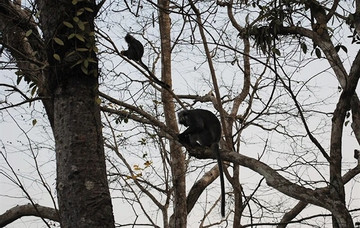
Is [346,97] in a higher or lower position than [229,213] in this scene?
lower

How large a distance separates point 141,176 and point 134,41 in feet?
9.99

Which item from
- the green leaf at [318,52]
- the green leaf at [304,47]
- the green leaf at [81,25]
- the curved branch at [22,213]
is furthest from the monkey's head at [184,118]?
the green leaf at [81,25]

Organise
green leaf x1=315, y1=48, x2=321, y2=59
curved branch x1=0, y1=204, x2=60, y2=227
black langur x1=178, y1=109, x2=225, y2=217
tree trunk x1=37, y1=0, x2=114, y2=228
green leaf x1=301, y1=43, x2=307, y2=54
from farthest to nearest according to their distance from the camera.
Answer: curved branch x1=0, y1=204, x2=60, y2=227, black langur x1=178, y1=109, x2=225, y2=217, green leaf x1=301, y1=43, x2=307, y2=54, green leaf x1=315, y1=48, x2=321, y2=59, tree trunk x1=37, y1=0, x2=114, y2=228

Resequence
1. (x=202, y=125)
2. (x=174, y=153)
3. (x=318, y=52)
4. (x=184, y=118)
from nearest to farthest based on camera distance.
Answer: (x=318, y=52) < (x=202, y=125) < (x=184, y=118) < (x=174, y=153)

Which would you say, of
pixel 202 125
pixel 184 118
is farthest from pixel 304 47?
pixel 184 118

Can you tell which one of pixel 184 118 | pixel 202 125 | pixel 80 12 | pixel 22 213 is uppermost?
pixel 184 118

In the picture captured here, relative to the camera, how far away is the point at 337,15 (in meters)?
3.80

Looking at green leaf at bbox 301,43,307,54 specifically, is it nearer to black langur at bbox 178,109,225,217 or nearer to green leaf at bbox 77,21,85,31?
black langur at bbox 178,109,225,217

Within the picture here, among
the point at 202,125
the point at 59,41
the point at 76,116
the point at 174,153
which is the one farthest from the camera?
the point at 174,153

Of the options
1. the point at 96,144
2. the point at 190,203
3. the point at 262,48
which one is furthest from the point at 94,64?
the point at 190,203

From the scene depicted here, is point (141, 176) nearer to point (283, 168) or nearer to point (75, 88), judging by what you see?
point (283, 168)

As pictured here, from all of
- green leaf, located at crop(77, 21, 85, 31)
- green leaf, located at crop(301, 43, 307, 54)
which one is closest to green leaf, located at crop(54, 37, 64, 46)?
green leaf, located at crop(77, 21, 85, 31)

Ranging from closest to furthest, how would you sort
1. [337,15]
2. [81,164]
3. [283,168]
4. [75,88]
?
[81,164], [75,88], [283,168], [337,15]

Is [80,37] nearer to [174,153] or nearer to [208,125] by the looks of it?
[208,125]
